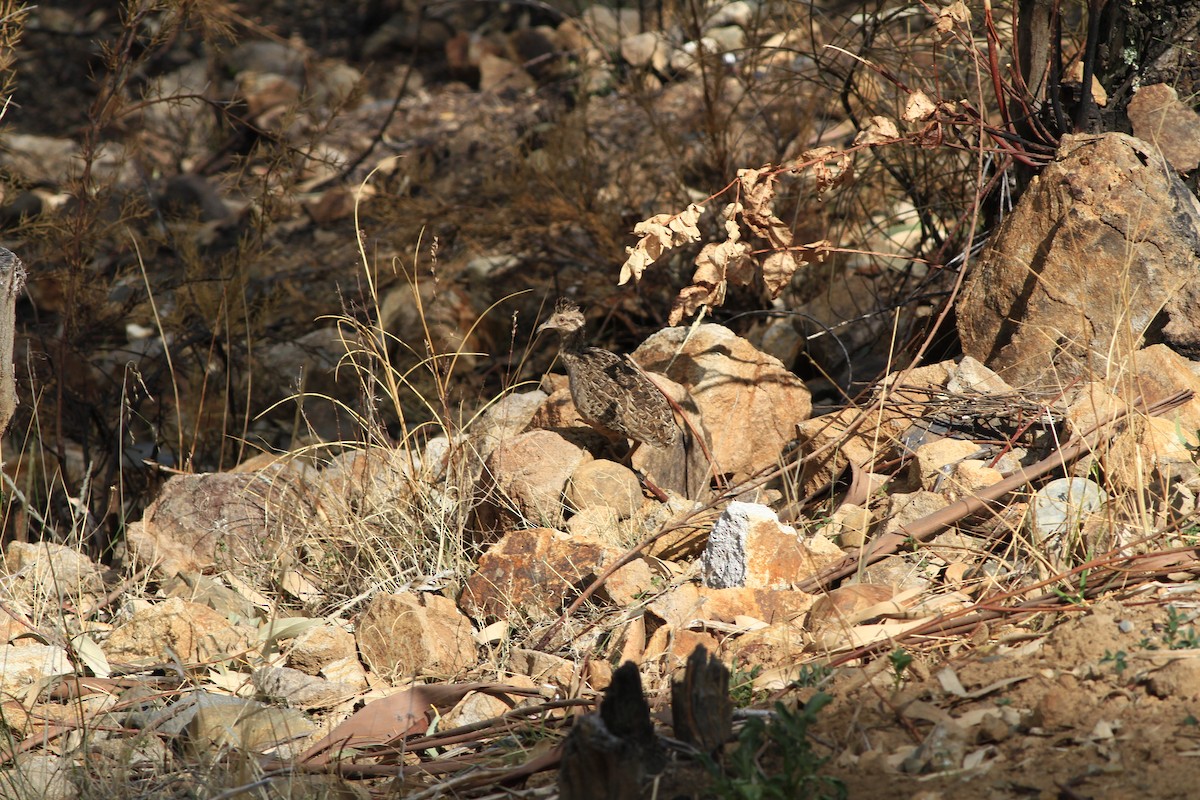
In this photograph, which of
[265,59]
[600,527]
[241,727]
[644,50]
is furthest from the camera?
[265,59]

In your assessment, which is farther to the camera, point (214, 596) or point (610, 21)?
point (610, 21)

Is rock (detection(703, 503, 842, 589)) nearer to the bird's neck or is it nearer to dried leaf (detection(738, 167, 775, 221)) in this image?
the bird's neck

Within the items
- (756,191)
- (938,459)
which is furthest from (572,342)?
(938,459)

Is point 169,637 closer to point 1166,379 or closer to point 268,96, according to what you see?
point 1166,379

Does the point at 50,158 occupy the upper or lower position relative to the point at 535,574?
lower

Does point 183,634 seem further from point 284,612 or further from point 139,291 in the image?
point 139,291

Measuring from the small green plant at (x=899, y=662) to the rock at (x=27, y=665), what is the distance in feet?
7.05

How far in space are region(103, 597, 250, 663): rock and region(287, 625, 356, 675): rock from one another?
198 mm

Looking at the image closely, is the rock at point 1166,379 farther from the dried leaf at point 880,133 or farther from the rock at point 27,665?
the rock at point 27,665

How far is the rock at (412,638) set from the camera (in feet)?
9.71

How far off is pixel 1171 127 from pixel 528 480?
8.03ft

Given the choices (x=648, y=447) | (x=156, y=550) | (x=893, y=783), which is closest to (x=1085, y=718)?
(x=893, y=783)

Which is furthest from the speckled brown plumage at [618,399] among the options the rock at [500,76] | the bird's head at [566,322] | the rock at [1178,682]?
the rock at [500,76]

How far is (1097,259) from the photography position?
3.59 metres
